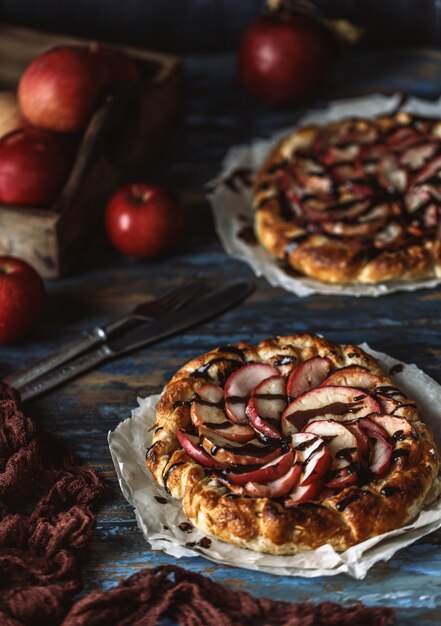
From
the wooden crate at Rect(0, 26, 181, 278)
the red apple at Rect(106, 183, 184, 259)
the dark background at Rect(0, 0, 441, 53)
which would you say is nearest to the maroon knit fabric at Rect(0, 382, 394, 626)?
the wooden crate at Rect(0, 26, 181, 278)

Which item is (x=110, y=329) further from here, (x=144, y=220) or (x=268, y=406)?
(x=268, y=406)

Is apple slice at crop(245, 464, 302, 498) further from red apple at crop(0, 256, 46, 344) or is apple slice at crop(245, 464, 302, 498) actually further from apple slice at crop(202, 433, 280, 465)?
red apple at crop(0, 256, 46, 344)

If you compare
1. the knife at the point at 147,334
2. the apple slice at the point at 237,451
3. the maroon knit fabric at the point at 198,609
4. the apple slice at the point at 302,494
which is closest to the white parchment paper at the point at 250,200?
the knife at the point at 147,334

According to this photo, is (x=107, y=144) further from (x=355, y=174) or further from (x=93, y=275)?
(x=355, y=174)

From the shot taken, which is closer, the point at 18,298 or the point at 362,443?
the point at 362,443

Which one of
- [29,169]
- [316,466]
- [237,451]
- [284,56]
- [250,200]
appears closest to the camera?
[316,466]

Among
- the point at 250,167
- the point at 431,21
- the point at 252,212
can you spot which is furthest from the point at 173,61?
the point at 431,21

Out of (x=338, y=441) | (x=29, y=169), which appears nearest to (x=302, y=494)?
(x=338, y=441)
